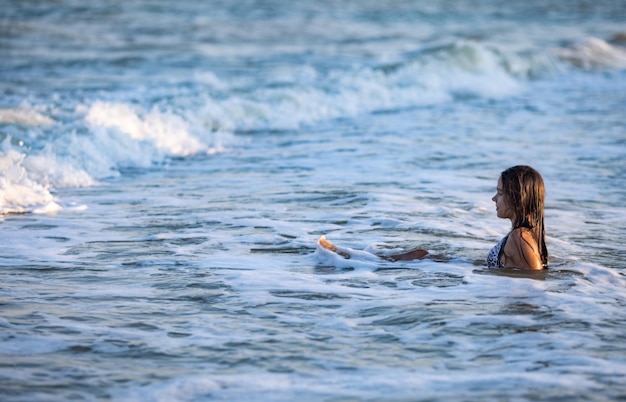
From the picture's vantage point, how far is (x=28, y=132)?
39.5 ft

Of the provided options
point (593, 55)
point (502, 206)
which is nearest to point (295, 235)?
point (502, 206)

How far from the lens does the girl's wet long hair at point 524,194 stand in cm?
629

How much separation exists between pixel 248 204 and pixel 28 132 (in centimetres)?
459

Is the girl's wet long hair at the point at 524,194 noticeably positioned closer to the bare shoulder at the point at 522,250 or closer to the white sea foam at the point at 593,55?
the bare shoulder at the point at 522,250

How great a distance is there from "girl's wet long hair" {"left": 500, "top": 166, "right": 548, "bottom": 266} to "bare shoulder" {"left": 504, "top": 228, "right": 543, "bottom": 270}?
8 cm

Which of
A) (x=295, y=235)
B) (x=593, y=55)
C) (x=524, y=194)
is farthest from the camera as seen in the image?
(x=593, y=55)

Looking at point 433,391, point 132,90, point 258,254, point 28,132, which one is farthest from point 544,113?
point 433,391

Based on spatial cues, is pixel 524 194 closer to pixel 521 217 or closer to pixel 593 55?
pixel 521 217

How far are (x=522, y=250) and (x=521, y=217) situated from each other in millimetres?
236

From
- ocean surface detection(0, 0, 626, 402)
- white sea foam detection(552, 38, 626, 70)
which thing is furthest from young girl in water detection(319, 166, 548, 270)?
white sea foam detection(552, 38, 626, 70)

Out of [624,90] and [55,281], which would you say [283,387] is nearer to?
[55,281]

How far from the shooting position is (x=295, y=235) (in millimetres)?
7531

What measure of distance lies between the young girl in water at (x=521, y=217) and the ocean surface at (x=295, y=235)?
16 cm

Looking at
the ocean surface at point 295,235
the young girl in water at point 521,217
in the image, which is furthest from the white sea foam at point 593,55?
the young girl in water at point 521,217
